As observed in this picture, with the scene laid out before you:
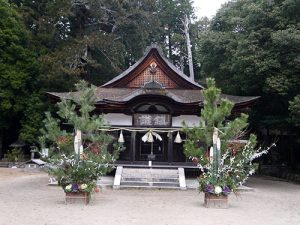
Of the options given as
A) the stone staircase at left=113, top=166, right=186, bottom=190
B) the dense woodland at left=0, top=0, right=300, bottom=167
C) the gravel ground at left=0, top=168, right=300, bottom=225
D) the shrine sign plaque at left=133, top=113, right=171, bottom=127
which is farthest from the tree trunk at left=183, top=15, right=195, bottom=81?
the gravel ground at left=0, top=168, right=300, bottom=225

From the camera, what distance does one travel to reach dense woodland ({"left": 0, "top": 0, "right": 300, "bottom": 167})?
20.6 meters

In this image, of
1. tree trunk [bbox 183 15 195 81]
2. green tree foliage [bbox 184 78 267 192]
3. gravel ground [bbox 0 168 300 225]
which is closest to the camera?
gravel ground [bbox 0 168 300 225]

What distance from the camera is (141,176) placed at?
1878 centimetres

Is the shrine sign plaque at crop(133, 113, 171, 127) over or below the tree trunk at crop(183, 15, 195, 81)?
below

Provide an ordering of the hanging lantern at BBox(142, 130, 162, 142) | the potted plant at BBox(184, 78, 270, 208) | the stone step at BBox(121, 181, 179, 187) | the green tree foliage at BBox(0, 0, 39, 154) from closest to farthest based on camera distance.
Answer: the potted plant at BBox(184, 78, 270, 208) < the stone step at BBox(121, 181, 179, 187) < the hanging lantern at BBox(142, 130, 162, 142) < the green tree foliage at BBox(0, 0, 39, 154)

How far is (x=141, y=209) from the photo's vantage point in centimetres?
1140

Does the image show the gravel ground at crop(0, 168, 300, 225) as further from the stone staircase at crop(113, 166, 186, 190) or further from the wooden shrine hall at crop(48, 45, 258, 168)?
the wooden shrine hall at crop(48, 45, 258, 168)

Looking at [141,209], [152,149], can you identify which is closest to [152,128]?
[152,149]

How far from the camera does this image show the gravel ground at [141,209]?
941 cm

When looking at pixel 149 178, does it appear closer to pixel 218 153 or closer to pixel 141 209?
pixel 218 153

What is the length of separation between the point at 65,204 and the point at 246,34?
1501 cm

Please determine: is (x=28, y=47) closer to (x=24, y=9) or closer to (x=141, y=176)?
(x=24, y=9)

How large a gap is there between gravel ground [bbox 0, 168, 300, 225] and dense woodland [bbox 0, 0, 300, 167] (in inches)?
273

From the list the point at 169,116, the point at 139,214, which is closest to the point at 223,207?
the point at 139,214
